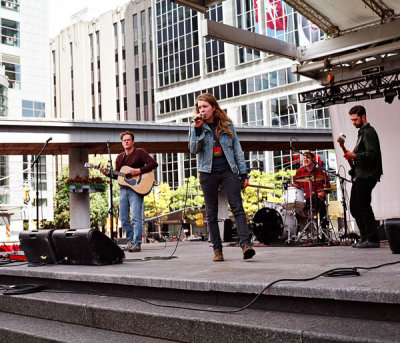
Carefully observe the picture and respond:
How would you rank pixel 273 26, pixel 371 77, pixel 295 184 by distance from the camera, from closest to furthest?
1. pixel 295 184
2. pixel 371 77
3. pixel 273 26

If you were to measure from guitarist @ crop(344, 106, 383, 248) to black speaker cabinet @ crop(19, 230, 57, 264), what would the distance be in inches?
170

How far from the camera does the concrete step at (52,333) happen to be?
169 inches

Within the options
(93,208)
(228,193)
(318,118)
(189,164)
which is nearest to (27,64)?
(93,208)

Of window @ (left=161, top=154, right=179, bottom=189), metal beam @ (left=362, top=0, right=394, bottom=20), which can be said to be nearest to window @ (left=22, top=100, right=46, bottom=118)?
window @ (left=161, top=154, right=179, bottom=189)

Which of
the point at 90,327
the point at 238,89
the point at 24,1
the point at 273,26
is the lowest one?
the point at 90,327

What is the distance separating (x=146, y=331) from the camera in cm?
425

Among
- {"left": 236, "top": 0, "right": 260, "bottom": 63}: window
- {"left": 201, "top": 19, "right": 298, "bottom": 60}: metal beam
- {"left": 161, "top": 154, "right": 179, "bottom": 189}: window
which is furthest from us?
{"left": 161, "top": 154, "right": 179, "bottom": 189}: window

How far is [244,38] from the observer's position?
13.7 meters

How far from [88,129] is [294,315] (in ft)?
83.3

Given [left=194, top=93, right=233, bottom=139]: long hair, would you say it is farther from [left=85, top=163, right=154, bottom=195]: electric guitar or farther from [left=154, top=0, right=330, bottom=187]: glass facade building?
[left=154, top=0, right=330, bottom=187]: glass facade building

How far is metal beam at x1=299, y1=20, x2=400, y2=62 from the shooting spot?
43.2 ft

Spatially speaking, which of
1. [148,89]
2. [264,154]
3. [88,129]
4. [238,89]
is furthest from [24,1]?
[88,129]

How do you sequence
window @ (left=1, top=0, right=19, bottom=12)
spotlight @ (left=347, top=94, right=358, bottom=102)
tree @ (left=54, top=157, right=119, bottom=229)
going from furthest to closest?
window @ (left=1, top=0, right=19, bottom=12)
tree @ (left=54, top=157, right=119, bottom=229)
spotlight @ (left=347, top=94, right=358, bottom=102)

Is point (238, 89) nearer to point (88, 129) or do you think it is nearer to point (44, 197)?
point (44, 197)
